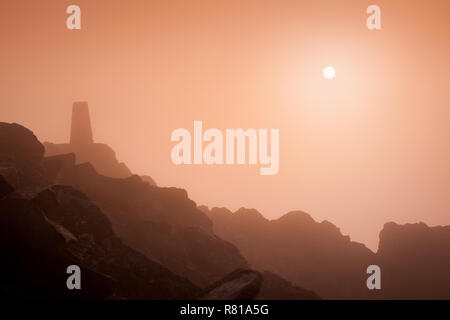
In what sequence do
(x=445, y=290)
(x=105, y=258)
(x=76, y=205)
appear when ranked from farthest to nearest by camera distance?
(x=445, y=290), (x=76, y=205), (x=105, y=258)

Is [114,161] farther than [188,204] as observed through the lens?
Yes

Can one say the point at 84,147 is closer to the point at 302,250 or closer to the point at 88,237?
the point at 302,250

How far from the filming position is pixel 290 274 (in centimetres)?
8750

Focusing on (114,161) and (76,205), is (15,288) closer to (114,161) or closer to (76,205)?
(76,205)

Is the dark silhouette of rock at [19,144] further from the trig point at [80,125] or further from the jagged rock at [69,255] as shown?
the trig point at [80,125]

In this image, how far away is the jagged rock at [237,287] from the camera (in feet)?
90.8

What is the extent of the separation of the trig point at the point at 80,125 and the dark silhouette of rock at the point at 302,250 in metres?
28.4

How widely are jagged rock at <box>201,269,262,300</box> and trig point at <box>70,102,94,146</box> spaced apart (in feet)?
198

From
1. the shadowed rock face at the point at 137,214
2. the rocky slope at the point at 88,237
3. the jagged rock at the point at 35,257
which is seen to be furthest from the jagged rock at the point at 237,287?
the shadowed rock face at the point at 137,214

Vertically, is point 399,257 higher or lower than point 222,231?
lower
